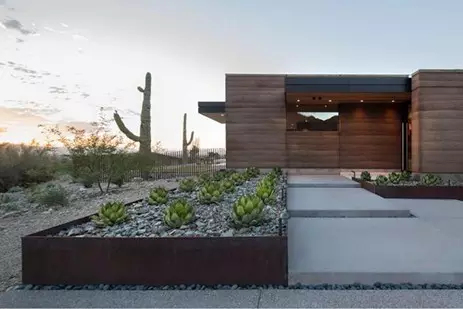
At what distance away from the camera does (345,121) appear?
47.4ft

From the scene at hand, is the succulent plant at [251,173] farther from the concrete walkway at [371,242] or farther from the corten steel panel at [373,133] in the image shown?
the corten steel panel at [373,133]

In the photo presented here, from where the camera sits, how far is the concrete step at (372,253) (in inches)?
121

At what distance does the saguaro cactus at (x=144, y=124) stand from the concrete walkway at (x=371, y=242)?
10.9 meters

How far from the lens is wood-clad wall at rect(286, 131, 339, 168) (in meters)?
13.7

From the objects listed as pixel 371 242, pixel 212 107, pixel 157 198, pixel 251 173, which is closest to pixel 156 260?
pixel 371 242

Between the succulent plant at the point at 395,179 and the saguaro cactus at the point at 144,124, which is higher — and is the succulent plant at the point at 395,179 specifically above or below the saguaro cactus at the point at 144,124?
below

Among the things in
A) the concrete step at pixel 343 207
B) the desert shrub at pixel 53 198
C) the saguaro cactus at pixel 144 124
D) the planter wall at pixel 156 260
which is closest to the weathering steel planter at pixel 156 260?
the planter wall at pixel 156 260

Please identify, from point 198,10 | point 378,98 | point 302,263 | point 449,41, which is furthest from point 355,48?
point 302,263

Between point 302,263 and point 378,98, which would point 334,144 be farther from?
point 302,263

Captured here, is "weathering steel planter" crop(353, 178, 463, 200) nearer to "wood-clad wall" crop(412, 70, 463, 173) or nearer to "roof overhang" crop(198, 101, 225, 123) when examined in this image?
"wood-clad wall" crop(412, 70, 463, 173)

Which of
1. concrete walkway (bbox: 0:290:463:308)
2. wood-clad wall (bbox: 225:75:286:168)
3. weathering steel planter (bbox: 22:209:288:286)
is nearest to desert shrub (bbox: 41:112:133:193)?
wood-clad wall (bbox: 225:75:286:168)

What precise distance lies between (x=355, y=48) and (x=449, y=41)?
12.0 feet

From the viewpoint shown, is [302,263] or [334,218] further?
[334,218]

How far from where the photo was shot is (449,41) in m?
13.4
